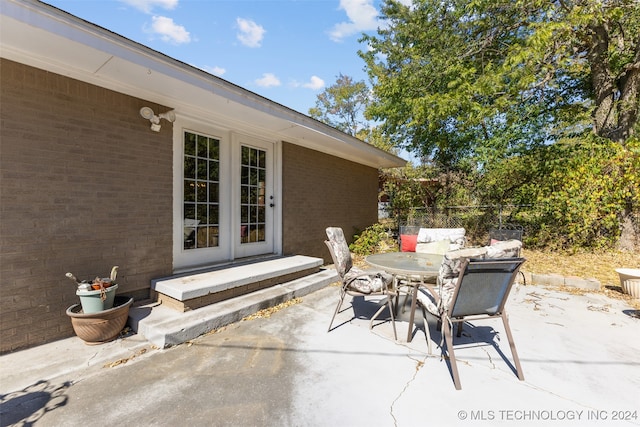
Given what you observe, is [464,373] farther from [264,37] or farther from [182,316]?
[264,37]

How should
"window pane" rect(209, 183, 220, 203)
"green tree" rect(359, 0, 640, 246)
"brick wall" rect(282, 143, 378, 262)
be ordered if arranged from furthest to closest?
"green tree" rect(359, 0, 640, 246) → "brick wall" rect(282, 143, 378, 262) → "window pane" rect(209, 183, 220, 203)

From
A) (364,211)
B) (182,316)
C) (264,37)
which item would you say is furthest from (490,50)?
(182,316)

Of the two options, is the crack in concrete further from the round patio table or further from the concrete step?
the concrete step

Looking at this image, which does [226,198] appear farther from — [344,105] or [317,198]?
[344,105]

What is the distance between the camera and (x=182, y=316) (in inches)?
120

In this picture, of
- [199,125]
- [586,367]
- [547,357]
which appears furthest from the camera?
[199,125]

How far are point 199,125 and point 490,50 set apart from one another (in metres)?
8.51

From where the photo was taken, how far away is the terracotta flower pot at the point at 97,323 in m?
2.62

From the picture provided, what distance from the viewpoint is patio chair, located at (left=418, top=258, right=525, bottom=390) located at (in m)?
2.15

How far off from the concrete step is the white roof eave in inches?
102

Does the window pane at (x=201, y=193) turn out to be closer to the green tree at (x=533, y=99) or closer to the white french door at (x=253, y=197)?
the white french door at (x=253, y=197)

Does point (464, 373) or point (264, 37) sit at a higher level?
point (264, 37)

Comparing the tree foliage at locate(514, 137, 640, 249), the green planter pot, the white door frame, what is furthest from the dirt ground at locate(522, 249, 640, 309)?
the green planter pot

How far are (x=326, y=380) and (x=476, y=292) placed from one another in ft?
4.58
